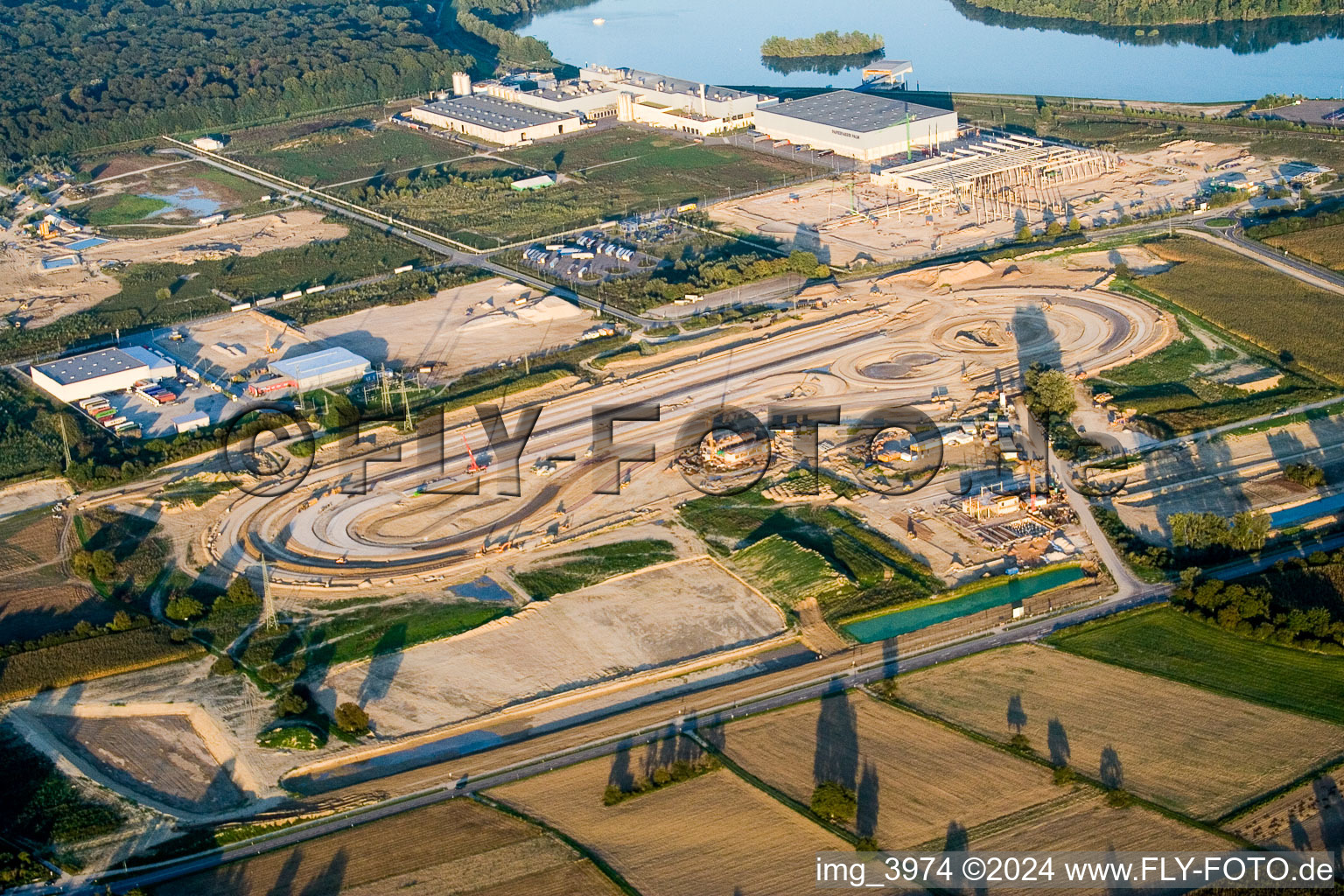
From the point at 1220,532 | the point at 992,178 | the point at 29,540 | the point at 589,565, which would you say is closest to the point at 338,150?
the point at 992,178

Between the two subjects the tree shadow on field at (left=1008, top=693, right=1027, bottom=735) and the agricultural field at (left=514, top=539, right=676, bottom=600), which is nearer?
the tree shadow on field at (left=1008, top=693, right=1027, bottom=735)

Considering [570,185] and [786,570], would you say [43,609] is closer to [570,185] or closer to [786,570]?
[786,570]

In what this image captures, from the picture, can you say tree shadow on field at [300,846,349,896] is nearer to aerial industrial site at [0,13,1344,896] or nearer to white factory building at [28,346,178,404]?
aerial industrial site at [0,13,1344,896]

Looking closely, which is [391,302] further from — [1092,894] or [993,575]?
[1092,894]

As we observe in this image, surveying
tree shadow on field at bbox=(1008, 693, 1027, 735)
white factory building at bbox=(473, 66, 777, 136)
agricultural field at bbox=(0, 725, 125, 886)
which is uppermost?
white factory building at bbox=(473, 66, 777, 136)

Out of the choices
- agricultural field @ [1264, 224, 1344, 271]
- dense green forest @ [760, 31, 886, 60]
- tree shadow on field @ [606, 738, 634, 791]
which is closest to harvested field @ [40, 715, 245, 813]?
tree shadow on field @ [606, 738, 634, 791]

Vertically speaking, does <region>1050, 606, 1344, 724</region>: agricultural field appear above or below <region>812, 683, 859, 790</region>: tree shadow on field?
above
